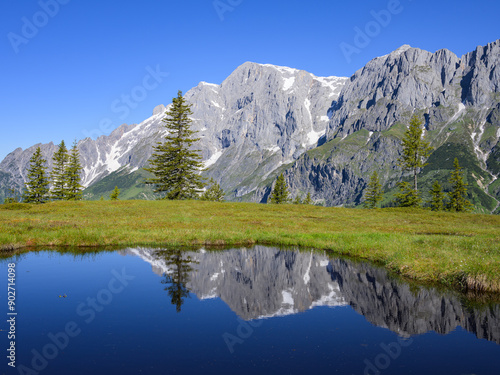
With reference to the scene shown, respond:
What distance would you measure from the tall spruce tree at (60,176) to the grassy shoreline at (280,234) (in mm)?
34889

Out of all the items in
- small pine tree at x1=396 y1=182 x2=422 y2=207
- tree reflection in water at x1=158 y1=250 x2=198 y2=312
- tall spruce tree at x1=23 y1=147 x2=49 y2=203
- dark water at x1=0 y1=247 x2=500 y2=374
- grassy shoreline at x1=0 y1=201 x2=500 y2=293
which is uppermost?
tall spruce tree at x1=23 y1=147 x2=49 y2=203

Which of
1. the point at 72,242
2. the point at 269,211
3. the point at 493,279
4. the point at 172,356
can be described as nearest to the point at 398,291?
the point at 493,279

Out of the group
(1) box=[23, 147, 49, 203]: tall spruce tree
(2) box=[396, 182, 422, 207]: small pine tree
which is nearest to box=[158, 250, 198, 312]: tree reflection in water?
(2) box=[396, 182, 422, 207]: small pine tree

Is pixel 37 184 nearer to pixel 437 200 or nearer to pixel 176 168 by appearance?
pixel 176 168

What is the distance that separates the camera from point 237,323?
12617 millimetres

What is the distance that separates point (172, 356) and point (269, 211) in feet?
139

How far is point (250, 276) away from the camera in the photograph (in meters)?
19.1

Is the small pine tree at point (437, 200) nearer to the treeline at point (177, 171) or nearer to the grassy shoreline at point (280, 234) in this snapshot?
the treeline at point (177, 171)

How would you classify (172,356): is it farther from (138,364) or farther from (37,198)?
(37,198)

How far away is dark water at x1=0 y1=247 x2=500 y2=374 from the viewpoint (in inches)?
375

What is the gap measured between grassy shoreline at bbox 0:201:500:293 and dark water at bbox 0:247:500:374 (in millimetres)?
2488

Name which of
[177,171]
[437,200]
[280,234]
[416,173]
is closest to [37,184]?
[177,171]

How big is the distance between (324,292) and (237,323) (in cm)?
571

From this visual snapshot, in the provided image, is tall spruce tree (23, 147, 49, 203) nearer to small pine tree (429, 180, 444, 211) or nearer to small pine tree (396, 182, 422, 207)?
small pine tree (396, 182, 422, 207)
